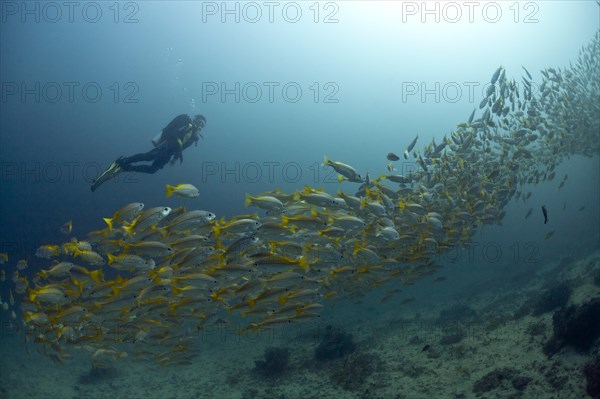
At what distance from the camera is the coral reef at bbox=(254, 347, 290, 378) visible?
10945mm

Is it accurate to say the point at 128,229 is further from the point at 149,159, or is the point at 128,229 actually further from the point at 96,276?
the point at 149,159

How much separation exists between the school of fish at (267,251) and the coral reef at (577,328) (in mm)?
2691

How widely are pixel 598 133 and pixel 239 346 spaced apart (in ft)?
69.4

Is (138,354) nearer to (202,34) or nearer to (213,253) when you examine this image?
(213,253)

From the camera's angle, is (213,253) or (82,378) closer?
(213,253)

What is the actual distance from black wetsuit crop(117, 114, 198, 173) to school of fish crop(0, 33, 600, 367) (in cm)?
272

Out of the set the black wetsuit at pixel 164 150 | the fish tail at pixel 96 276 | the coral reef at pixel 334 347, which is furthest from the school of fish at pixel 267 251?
the black wetsuit at pixel 164 150

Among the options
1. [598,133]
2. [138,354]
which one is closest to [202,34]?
[598,133]

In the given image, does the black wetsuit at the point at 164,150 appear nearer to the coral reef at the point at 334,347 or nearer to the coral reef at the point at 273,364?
the coral reef at the point at 273,364

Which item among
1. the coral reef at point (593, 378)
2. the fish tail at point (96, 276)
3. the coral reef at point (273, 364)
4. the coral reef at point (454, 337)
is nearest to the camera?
the coral reef at point (593, 378)

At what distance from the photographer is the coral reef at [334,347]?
36.1 ft

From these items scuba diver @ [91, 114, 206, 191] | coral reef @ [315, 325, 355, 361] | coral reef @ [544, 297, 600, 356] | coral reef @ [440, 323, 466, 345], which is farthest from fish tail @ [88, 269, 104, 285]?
coral reef @ [544, 297, 600, 356]

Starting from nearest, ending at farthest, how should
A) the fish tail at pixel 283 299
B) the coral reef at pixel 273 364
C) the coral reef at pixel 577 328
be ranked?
the fish tail at pixel 283 299 → the coral reef at pixel 577 328 → the coral reef at pixel 273 364

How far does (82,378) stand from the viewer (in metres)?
13.4
